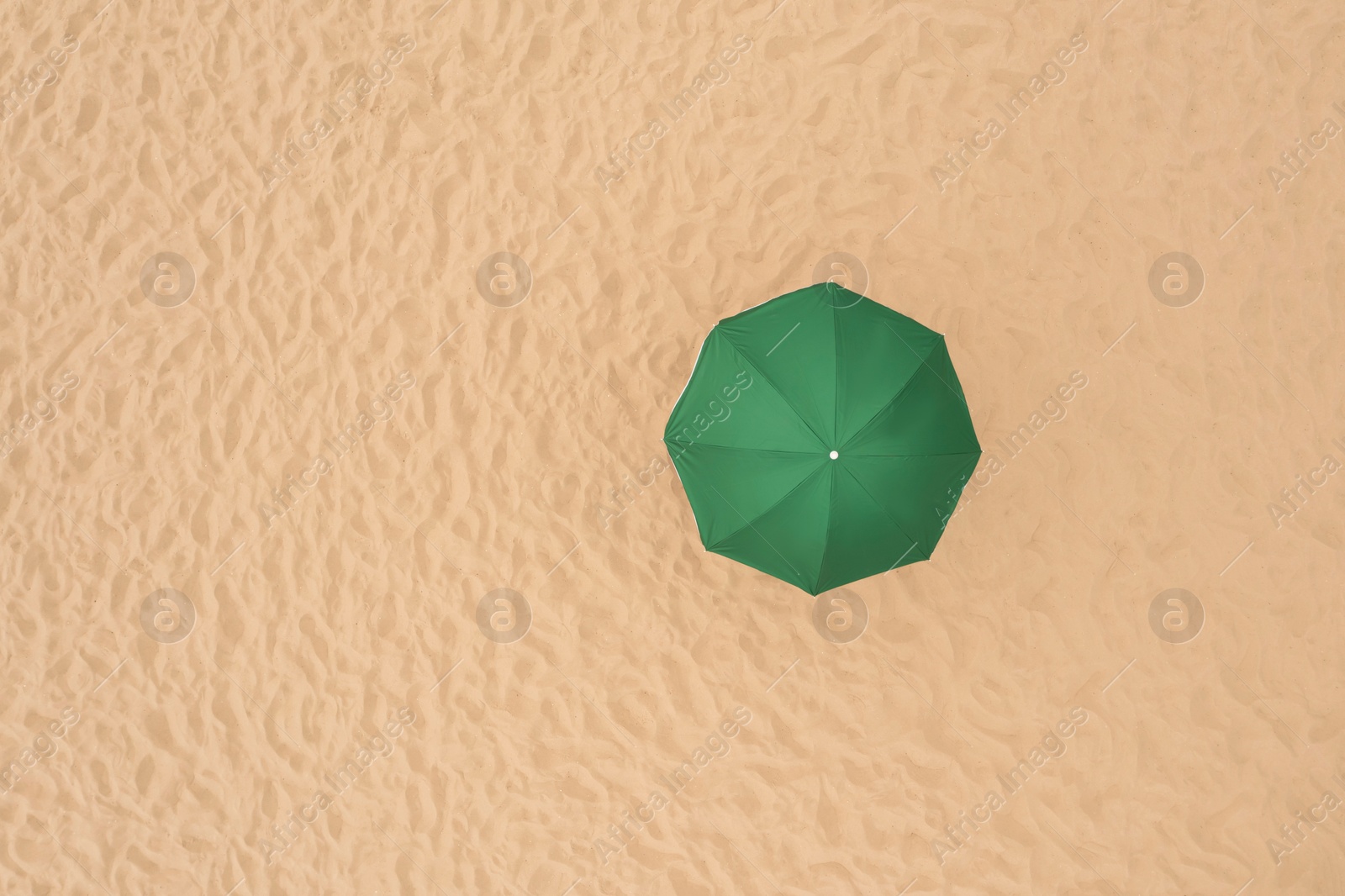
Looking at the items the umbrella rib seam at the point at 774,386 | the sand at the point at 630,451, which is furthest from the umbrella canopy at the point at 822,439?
the sand at the point at 630,451

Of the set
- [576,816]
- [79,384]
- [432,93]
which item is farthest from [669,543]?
[79,384]

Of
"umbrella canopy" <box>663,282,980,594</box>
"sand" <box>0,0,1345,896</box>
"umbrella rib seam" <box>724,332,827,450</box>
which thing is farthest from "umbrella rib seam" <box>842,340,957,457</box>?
"sand" <box>0,0,1345,896</box>

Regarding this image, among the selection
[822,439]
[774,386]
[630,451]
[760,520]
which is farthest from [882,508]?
[630,451]

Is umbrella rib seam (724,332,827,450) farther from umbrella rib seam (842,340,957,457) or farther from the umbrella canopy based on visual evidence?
umbrella rib seam (842,340,957,457)

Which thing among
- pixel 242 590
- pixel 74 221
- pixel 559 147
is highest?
pixel 559 147

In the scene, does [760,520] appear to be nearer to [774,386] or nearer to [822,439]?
[822,439]

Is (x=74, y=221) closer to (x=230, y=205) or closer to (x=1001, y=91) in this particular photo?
(x=230, y=205)
